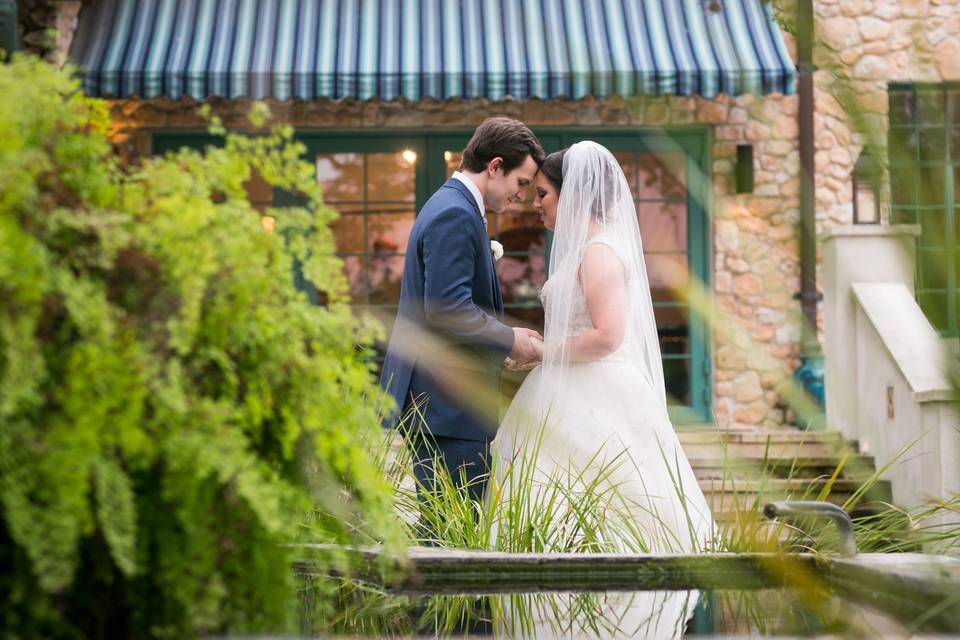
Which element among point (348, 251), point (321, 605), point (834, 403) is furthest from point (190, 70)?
point (321, 605)

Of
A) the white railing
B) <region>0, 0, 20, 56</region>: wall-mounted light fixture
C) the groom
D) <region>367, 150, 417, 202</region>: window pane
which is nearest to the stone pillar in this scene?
the white railing

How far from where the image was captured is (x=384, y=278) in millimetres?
8125

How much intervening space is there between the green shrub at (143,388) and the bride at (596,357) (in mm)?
2344

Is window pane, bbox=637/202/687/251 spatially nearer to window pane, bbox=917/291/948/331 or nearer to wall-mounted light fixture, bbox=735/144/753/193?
wall-mounted light fixture, bbox=735/144/753/193

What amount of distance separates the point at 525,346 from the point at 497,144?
0.75 metres

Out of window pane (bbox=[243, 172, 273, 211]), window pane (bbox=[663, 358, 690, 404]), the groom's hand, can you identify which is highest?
window pane (bbox=[243, 172, 273, 211])

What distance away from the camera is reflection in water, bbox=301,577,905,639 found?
71.8 inches

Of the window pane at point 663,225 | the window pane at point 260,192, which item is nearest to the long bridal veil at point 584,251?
the window pane at point 663,225

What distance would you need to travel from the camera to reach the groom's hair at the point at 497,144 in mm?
3746

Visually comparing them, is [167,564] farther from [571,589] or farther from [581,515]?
[581,515]

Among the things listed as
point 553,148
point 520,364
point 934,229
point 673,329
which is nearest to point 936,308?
point 934,229

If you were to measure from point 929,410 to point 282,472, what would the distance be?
480 cm

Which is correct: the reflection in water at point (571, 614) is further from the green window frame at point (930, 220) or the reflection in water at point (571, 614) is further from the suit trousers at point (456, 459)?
the suit trousers at point (456, 459)

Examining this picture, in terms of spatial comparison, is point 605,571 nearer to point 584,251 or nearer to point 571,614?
point 571,614
